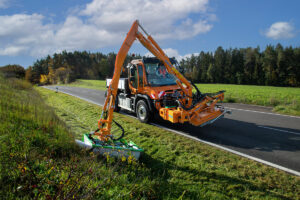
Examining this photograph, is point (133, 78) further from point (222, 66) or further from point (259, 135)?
point (222, 66)

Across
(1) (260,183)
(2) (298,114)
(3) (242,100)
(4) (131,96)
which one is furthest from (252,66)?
(1) (260,183)

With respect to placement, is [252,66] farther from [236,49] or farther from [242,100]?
[242,100]

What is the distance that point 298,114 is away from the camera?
902 centimetres

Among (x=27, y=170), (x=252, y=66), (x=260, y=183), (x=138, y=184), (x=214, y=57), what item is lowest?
(x=260, y=183)

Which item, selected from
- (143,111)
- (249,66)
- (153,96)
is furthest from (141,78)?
(249,66)

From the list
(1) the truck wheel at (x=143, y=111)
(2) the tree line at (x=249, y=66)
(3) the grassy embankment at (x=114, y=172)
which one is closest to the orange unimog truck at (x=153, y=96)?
(1) the truck wheel at (x=143, y=111)

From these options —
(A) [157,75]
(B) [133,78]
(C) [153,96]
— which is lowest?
(C) [153,96]

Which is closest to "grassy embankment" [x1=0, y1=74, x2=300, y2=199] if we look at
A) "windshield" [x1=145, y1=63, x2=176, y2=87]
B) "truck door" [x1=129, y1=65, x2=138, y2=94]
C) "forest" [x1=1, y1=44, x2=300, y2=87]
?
"windshield" [x1=145, y1=63, x2=176, y2=87]

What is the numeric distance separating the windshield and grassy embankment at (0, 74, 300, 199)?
328 cm

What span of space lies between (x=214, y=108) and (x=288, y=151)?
2518 millimetres

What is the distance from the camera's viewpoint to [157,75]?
7777mm

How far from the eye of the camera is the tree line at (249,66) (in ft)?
163

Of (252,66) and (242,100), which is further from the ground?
(252,66)

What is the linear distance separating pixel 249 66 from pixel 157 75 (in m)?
59.1
